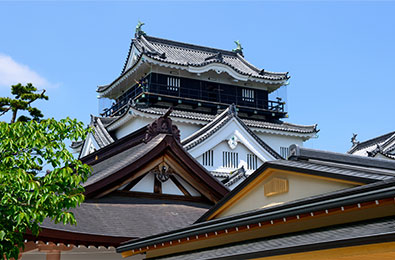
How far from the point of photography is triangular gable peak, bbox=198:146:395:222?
28.1 ft

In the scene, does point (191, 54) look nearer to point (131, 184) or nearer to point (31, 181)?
point (131, 184)

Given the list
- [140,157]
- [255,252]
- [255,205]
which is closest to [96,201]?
[140,157]

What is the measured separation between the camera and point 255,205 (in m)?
10.5

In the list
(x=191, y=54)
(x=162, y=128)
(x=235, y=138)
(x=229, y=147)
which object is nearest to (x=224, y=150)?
(x=229, y=147)

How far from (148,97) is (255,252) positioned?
34216 millimetres

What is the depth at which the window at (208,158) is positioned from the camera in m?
38.9

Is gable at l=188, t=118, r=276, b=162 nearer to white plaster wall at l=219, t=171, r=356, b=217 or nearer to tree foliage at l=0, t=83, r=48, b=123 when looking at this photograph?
tree foliage at l=0, t=83, r=48, b=123

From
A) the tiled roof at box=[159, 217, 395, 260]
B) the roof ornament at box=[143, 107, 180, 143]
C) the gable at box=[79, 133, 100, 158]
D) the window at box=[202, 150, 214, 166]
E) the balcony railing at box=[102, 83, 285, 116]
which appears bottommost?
Answer: the tiled roof at box=[159, 217, 395, 260]

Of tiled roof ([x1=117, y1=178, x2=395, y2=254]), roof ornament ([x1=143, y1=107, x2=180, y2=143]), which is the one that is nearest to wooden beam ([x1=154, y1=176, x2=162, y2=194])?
roof ornament ([x1=143, y1=107, x2=180, y2=143])

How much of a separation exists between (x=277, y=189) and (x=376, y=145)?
45.1 meters

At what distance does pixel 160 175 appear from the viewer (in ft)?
45.1

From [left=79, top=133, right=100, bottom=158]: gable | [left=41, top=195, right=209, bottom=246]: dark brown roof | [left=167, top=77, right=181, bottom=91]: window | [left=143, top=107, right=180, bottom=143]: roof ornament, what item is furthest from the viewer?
[left=79, top=133, right=100, bottom=158]: gable

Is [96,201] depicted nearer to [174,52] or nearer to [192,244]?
[192,244]

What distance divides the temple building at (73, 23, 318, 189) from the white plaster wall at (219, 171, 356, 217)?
79.8 ft
